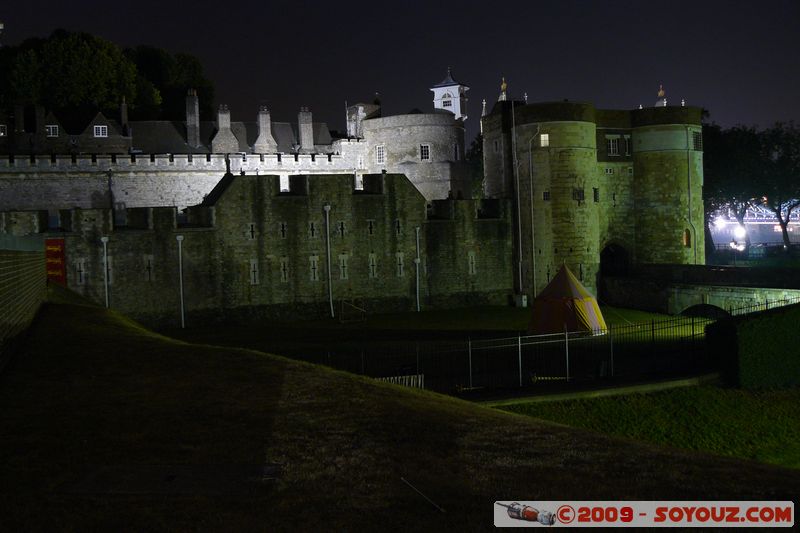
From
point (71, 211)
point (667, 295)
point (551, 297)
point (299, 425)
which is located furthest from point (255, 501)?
point (667, 295)

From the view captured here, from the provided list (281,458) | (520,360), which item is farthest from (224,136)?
(281,458)

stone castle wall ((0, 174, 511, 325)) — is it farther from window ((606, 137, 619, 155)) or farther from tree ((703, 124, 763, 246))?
tree ((703, 124, 763, 246))

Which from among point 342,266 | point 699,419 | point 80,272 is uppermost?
point 80,272

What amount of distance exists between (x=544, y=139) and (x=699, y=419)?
→ 27523mm

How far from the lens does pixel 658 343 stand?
31094mm

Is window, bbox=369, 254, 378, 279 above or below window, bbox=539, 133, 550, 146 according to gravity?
below

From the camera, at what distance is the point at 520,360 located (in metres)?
23.8

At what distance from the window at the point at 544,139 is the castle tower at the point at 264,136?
27705 mm

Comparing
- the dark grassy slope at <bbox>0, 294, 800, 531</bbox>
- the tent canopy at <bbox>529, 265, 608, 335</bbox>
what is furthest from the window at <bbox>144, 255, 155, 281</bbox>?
the dark grassy slope at <bbox>0, 294, 800, 531</bbox>

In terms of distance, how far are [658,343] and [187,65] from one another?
7183cm

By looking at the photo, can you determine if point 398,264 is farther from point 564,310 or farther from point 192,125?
point 192,125

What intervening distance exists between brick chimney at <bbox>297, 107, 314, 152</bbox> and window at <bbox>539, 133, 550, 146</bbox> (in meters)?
26.5

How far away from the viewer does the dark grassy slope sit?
28.8ft

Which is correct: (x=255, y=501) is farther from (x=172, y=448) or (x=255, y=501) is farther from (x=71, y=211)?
(x=71, y=211)
